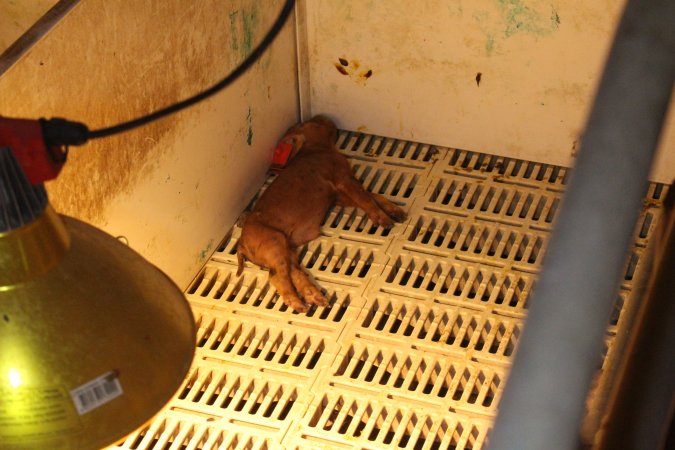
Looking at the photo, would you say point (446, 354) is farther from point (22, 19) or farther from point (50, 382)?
point (50, 382)

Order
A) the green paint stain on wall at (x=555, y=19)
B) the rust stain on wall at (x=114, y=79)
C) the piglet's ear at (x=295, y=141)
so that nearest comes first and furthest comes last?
the rust stain on wall at (x=114, y=79)
the green paint stain on wall at (x=555, y=19)
the piglet's ear at (x=295, y=141)

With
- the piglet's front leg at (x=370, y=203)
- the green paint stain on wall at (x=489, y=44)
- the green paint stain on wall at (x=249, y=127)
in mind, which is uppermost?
the green paint stain on wall at (x=489, y=44)

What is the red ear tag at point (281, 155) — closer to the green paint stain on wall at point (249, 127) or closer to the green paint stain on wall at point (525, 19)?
the green paint stain on wall at point (249, 127)

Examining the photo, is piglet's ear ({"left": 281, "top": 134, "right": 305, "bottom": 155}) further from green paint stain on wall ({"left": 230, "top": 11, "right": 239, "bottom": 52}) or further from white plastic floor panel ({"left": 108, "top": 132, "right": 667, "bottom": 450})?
green paint stain on wall ({"left": 230, "top": 11, "right": 239, "bottom": 52})

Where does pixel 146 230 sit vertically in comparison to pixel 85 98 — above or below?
below

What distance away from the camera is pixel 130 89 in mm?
2086

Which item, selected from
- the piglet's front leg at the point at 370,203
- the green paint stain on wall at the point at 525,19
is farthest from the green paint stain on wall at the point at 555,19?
the piglet's front leg at the point at 370,203

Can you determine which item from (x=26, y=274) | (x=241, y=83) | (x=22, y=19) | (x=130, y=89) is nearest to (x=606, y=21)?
(x=241, y=83)

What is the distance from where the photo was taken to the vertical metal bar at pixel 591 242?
1.24 feet

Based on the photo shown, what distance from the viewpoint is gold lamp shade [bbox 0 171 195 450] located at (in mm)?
728

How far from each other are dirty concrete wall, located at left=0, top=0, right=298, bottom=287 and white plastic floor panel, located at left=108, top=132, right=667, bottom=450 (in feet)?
A: 0.62

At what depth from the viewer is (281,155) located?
111 inches

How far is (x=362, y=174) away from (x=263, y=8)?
53cm

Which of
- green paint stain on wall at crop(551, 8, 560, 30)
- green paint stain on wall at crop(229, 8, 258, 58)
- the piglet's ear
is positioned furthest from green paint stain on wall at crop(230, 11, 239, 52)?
green paint stain on wall at crop(551, 8, 560, 30)
